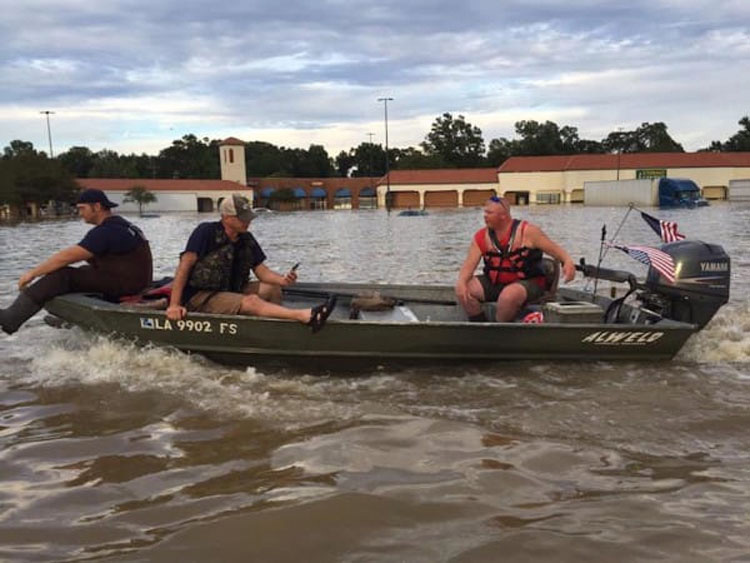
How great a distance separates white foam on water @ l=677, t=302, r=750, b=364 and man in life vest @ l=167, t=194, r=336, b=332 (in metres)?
3.38

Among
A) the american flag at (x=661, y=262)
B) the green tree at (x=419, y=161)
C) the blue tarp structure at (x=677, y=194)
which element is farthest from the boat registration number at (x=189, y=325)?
the green tree at (x=419, y=161)

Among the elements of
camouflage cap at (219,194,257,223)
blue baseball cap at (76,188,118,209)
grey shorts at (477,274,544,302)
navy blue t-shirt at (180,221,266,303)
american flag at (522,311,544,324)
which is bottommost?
american flag at (522,311,544,324)

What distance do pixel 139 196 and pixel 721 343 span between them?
81055 mm

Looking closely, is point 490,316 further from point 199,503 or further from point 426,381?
point 199,503

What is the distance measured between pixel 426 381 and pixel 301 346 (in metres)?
1.09

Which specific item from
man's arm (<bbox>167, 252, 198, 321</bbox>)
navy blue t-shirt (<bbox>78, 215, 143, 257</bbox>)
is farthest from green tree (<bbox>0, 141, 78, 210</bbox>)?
man's arm (<bbox>167, 252, 198, 321</bbox>)

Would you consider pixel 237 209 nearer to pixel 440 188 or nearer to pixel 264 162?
pixel 440 188

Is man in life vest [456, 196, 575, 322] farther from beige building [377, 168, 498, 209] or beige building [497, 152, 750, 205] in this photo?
beige building [377, 168, 498, 209]

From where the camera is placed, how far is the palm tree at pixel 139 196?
81125 millimetres

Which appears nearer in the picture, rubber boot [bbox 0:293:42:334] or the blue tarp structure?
rubber boot [bbox 0:293:42:334]

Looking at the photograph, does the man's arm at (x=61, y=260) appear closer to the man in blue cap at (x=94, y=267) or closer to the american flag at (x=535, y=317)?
the man in blue cap at (x=94, y=267)

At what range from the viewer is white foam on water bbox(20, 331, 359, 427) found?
506 cm

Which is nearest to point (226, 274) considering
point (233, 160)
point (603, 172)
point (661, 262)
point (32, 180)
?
point (661, 262)

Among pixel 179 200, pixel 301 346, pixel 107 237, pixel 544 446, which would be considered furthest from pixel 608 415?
pixel 179 200
